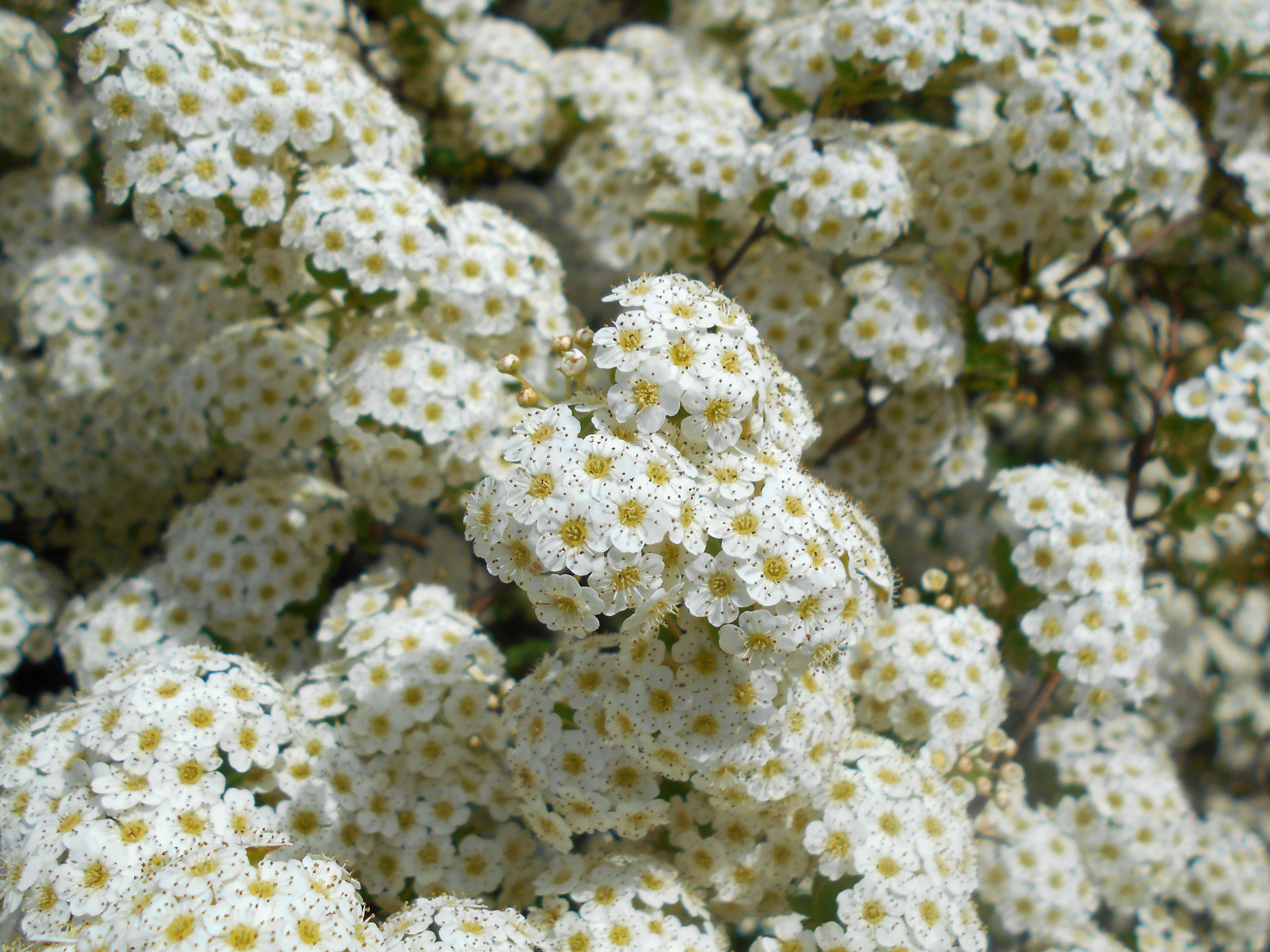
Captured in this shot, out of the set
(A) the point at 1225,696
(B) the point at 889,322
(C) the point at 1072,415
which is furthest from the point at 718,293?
(A) the point at 1225,696

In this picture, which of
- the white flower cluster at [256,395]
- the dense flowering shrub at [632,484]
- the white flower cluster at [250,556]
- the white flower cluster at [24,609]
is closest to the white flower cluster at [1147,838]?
the dense flowering shrub at [632,484]

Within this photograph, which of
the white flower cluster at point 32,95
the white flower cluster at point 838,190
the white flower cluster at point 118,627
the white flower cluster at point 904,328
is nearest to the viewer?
the white flower cluster at point 118,627

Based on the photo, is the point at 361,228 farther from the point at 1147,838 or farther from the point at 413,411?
the point at 1147,838

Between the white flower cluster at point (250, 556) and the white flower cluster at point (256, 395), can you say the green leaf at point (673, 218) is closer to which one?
the white flower cluster at point (256, 395)

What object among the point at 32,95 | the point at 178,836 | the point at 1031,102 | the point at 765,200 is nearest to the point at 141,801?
the point at 178,836

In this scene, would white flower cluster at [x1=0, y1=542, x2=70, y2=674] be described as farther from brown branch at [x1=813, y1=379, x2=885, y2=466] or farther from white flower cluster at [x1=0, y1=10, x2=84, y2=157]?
brown branch at [x1=813, y1=379, x2=885, y2=466]

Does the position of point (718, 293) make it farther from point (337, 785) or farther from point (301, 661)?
point (301, 661)
